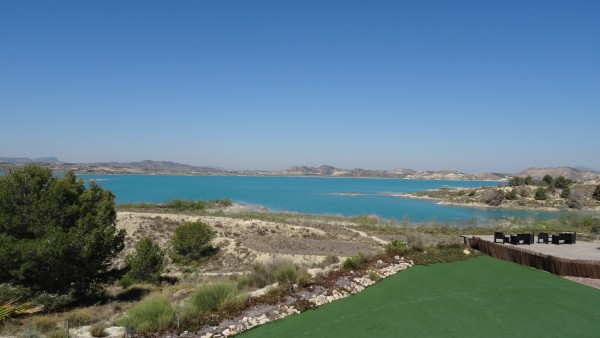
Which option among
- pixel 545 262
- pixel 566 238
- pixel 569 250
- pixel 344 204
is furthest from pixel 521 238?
pixel 344 204

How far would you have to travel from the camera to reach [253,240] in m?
30.0

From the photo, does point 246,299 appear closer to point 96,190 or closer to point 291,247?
point 96,190

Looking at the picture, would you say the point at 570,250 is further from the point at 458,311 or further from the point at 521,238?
the point at 458,311

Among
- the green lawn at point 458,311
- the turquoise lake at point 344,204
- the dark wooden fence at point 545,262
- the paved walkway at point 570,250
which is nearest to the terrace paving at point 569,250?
the paved walkway at point 570,250

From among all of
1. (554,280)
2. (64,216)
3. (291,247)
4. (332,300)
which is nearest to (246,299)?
(332,300)

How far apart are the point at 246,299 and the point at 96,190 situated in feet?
29.6

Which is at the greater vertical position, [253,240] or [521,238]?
[521,238]

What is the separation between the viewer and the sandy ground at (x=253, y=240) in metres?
24.5

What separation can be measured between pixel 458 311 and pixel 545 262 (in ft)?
21.9

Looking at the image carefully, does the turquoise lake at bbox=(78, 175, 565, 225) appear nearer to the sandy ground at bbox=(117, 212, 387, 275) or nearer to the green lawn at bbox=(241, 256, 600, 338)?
the sandy ground at bbox=(117, 212, 387, 275)

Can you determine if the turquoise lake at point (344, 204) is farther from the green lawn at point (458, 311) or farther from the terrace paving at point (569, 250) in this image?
the green lawn at point (458, 311)

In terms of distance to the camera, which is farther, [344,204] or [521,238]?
[344,204]

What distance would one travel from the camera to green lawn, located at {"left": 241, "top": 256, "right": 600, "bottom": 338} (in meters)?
9.05

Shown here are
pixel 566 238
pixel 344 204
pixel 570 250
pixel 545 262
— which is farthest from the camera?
pixel 344 204
